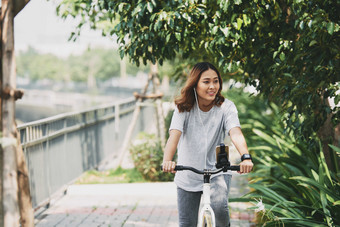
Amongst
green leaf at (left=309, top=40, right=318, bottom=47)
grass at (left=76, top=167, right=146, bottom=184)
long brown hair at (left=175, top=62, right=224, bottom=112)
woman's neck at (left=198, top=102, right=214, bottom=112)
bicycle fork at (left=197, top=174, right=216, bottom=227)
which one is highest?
green leaf at (left=309, top=40, right=318, bottom=47)

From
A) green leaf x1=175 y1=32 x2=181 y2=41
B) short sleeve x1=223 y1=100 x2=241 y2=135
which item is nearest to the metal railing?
green leaf x1=175 y1=32 x2=181 y2=41

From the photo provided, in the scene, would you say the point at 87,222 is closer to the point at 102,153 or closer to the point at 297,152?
the point at 297,152

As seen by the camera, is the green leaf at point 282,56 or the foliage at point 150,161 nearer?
the green leaf at point 282,56

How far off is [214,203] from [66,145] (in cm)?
528

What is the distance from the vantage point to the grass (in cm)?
907

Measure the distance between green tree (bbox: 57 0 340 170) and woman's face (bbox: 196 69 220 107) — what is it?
101 centimetres

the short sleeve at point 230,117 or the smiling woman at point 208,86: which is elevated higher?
the smiling woman at point 208,86

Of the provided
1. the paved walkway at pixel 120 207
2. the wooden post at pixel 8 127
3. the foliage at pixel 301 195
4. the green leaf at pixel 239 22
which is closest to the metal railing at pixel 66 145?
the paved walkway at pixel 120 207

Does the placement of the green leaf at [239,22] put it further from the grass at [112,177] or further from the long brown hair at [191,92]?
the grass at [112,177]

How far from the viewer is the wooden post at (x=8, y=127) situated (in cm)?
365

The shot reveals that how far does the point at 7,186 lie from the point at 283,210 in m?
2.62

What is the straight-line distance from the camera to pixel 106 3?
540 cm

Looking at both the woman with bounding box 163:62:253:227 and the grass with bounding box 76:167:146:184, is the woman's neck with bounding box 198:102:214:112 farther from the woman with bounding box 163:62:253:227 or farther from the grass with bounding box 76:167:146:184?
the grass with bounding box 76:167:146:184

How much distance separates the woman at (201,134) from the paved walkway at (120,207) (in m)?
2.57
